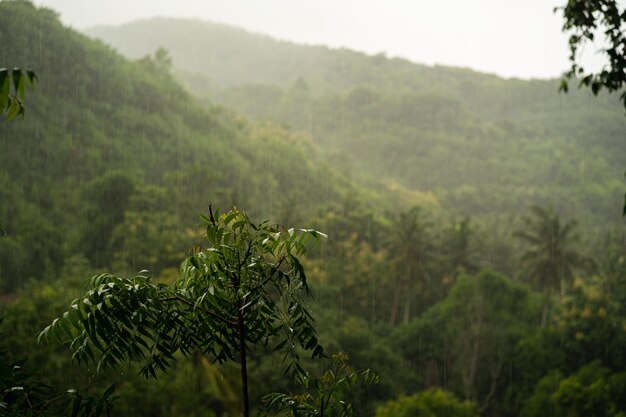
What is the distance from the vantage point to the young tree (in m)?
2.20

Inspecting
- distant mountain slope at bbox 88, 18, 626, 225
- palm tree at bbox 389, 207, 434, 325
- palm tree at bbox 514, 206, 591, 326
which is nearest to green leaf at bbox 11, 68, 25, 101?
palm tree at bbox 514, 206, 591, 326

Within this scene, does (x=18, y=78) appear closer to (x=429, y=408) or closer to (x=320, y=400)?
(x=320, y=400)

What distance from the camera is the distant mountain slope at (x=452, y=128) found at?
80625mm

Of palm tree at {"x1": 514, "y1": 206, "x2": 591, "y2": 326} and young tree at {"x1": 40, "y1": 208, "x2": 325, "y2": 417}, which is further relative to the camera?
palm tree at {"x1": 514, "y1": 206, "x2": 591, "y2": 326}

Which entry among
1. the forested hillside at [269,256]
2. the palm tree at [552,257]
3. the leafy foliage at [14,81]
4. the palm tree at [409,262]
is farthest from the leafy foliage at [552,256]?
the leafy foliage at [14,81]

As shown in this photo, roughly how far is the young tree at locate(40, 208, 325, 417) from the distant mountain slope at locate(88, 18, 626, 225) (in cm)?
7094

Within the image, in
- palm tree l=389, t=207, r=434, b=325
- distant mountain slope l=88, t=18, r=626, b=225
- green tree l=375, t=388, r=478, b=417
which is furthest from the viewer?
distant mountain slope l=88, t=18, r=626, b=225

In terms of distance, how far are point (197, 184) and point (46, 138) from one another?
11832 mm

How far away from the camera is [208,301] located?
7.68 ft

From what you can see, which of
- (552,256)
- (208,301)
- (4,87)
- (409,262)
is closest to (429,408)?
(409,262)

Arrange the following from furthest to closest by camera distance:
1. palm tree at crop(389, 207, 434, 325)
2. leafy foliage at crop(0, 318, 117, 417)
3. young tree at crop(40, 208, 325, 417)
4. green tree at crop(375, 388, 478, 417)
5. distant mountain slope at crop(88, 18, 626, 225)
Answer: distant mountain slope at crop(88, 18, 626, 225) → palm tree at crop(389, 207, 434, 325) → green tree at crop(375, 388, 478, 417) → young tree at crop(40, 208, 325, 417) → leafy foliage at crop(0, 318, 117, 417)

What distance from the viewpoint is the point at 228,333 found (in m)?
2.47

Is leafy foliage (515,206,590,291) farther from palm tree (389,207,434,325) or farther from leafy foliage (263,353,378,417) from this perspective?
leafy foliage (263,353,378,417)

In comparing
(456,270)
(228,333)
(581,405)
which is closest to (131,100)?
(456,270)
